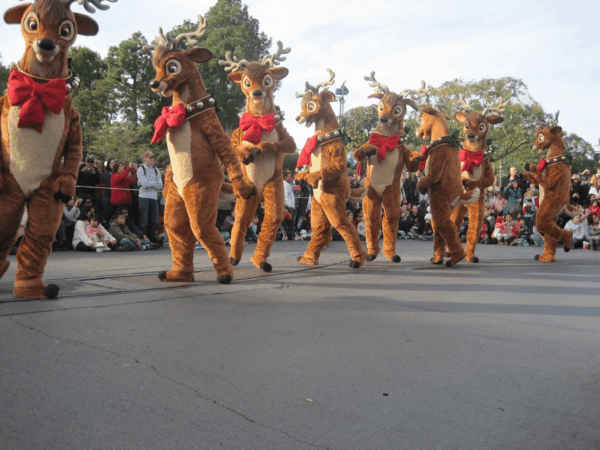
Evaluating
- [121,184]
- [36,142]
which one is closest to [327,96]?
[36,142]

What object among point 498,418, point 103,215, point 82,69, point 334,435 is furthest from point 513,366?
point 82,69

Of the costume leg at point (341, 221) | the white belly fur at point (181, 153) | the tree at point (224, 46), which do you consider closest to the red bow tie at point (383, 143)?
the costume leg at point (341, 221)

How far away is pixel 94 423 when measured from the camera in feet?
7.97

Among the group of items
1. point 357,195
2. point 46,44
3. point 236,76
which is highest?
point 236,76

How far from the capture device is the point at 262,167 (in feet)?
24.4

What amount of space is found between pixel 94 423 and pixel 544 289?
5333 millimetres

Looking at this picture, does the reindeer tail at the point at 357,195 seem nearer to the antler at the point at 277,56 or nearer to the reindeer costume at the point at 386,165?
the reindeer costume at the point at 386,165

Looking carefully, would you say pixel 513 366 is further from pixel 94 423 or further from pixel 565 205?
pixel 565 205

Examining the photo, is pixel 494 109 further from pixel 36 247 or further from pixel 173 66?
pixel 36 247

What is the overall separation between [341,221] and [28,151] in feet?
13.7

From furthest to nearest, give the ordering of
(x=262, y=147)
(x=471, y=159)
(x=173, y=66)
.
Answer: (x=471, y=159), (x=262, y=147), (x=173, y=66)

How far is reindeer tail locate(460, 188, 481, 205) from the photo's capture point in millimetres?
9078

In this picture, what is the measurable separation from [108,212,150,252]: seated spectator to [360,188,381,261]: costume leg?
15.3ft

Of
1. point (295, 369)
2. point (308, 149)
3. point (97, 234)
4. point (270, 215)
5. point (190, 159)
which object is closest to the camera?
point (295, 369)
